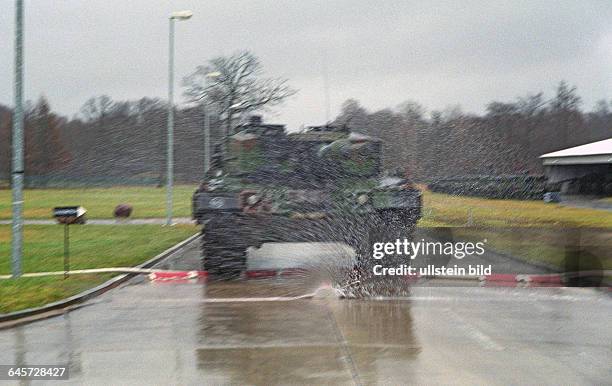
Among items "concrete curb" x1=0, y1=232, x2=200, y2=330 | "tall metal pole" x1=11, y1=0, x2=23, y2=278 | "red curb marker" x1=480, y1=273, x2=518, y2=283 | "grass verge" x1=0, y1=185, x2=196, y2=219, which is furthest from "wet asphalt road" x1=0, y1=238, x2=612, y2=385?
"grass verge" x1=0, y1=185, x2=196, y2=219


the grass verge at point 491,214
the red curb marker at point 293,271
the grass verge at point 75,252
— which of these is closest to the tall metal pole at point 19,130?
the grass verge at point 75,252

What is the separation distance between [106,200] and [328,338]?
21.1 m

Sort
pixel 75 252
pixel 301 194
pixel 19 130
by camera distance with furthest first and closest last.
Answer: pixel 75 252 < pixel 19 130 < pixel 301 194

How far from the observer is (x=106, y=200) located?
26203 mm

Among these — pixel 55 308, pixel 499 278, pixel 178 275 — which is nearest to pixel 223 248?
pixel 178 275

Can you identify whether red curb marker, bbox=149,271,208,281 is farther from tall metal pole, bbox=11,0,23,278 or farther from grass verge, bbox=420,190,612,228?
grass verge, bbox=420,190,612,228

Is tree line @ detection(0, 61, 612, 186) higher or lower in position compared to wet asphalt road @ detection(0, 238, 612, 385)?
higher

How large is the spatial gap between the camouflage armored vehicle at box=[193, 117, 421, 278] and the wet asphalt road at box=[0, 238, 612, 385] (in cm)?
62

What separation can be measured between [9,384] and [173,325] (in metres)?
2.26

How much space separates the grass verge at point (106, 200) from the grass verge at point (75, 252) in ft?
5.73

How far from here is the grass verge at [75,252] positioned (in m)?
9.08

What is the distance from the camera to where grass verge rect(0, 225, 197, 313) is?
9.08m

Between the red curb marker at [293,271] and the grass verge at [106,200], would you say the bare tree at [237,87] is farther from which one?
the grass verge at [106,200]

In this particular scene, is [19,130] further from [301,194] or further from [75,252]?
[75,252]
